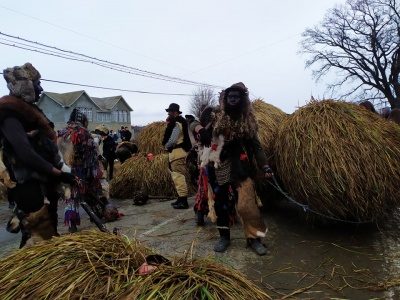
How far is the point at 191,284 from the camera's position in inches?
66.6

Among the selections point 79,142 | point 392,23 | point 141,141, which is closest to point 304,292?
point 79,142

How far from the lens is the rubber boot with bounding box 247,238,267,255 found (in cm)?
363

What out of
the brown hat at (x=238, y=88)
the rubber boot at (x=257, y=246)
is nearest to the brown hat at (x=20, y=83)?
the brown hat at (x=238, y=88)

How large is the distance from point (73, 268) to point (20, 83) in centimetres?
166

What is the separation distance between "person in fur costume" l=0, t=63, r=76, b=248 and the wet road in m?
0.43

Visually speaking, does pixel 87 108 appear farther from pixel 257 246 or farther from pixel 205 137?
pixel 257 246

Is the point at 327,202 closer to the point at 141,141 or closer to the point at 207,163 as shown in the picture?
the point at 207,163

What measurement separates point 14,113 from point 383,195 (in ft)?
11.2

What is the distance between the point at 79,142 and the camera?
5145 millimetres

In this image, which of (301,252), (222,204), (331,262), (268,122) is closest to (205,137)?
(222,204)

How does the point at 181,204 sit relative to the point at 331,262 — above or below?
above

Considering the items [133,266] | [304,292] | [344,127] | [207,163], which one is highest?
[344,127]

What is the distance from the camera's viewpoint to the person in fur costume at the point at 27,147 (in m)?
2.58

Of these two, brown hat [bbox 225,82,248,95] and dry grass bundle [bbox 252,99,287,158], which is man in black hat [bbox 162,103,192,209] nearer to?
dry grass bundle [bbox 252,99,287,158]
